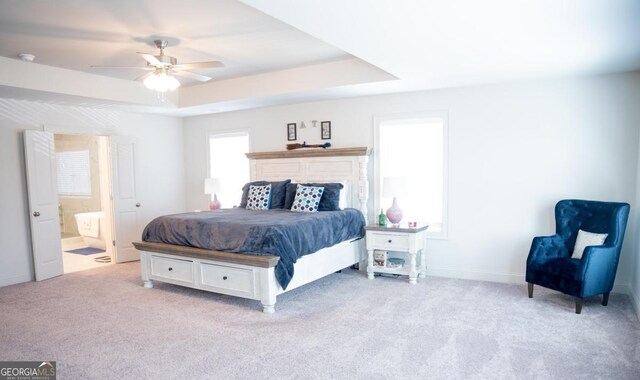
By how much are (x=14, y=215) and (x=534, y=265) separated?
5.97 m

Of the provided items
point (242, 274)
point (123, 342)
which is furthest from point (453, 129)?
point (123, 342)

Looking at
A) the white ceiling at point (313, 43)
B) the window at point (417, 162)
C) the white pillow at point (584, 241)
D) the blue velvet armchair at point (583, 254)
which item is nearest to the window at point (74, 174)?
the white ceiling at point (313, 43)

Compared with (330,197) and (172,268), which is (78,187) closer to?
(172,268)

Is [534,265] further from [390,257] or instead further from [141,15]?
[141,15]

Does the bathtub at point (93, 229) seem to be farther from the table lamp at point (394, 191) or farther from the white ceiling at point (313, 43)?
the table lamp at point (394, 191)

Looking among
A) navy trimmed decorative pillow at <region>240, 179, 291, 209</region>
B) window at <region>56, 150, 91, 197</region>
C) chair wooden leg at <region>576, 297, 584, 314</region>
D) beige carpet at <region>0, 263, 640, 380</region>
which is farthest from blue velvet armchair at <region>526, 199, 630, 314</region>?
window at <region>56, 150, 91, 197</region>

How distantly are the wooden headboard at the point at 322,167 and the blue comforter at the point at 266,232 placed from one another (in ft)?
1.41

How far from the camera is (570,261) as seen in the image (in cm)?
380

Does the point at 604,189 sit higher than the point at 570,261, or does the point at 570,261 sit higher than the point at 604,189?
the point at 604,189

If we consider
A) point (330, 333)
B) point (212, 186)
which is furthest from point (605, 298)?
point (212, 186)

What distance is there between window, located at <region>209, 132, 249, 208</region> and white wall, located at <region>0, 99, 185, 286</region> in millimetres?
703

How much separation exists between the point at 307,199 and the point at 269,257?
4.82 feet

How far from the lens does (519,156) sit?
179 inches

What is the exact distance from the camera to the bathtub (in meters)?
7.26
